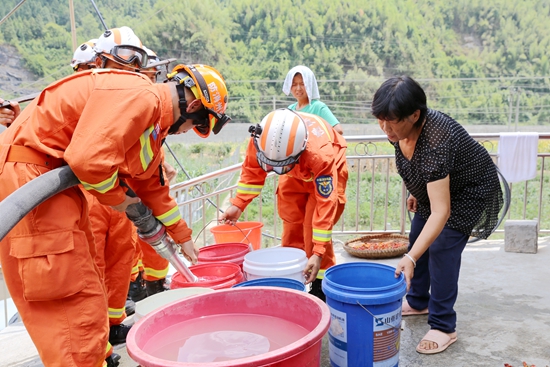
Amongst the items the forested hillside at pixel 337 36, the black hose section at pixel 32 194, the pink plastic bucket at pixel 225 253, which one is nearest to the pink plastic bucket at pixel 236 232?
the pink plastic bucket at pixel 225 253

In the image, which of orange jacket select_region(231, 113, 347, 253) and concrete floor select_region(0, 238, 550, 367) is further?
orange jacket select_region(231, 113, 347, 253)

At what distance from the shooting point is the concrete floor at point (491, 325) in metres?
2.53

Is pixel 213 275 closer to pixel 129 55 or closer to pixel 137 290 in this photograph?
pixel 137 290

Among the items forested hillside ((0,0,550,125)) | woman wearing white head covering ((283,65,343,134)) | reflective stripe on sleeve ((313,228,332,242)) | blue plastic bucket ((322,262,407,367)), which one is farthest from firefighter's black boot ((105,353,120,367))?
forested hillside ((0,0,550,125))

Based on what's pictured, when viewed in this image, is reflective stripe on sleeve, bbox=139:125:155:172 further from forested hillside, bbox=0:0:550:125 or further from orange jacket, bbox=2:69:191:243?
forested hillside, bbox=0:0:550:125

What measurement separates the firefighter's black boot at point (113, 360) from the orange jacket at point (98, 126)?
1.14 metres

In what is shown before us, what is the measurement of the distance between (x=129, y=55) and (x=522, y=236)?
12.8 feet

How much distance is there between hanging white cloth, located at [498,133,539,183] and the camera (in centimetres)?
475

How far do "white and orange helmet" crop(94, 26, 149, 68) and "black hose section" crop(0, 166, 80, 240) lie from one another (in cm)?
160

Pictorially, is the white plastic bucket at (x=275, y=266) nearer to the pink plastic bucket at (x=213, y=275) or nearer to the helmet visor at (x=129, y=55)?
the pink plastic bucket at (x=213, y=275)

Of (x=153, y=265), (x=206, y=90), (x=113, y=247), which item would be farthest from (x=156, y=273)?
(x=206, y=90)

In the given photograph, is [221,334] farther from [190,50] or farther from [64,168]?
[190,50]

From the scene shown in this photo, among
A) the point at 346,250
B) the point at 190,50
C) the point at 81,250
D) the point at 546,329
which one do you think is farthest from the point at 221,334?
the point at 190,50

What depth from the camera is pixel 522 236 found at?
4426mm
